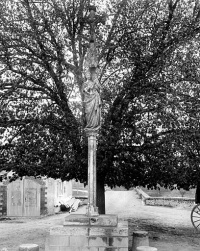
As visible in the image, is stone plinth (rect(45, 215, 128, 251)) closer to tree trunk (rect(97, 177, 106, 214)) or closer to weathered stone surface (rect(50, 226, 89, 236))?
weathered stone surface (rect(50, 226, 89, 236))

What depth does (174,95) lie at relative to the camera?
11.8 m

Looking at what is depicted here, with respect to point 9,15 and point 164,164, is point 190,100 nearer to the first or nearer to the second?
point 164,164

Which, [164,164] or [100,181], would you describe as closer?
[164,164]

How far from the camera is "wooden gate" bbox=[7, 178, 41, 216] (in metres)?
19.1

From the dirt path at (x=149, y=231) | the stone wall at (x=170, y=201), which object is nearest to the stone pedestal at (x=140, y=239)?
the dirt path at (x=149, y=231)

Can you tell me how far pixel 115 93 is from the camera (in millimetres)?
12805

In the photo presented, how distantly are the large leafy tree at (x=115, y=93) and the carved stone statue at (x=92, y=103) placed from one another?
8.78 ft

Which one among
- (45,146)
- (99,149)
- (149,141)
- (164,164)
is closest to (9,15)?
(45,146)

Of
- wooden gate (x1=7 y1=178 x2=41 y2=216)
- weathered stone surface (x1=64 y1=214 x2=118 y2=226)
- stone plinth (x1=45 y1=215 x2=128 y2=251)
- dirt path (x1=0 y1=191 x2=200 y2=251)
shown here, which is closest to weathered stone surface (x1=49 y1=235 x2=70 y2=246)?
stone plinth (x1=45 y1=215 x2=128 y2=251)

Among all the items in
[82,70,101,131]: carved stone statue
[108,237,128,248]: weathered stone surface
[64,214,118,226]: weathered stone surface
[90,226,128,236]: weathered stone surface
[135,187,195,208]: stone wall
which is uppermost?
[82,70,101,131]: carved stone statue

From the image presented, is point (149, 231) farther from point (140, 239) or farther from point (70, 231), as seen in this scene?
point (70, 231)

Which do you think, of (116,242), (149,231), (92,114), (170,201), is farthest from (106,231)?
(170,201)

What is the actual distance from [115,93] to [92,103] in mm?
4050

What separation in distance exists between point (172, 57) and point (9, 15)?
6.02m
